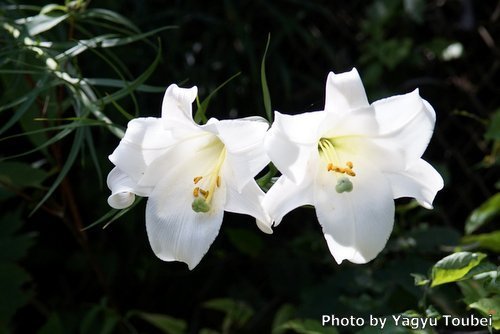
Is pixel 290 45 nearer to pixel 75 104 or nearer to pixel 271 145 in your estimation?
pixel 75 104

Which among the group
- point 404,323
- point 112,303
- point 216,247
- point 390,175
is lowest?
point 216,247

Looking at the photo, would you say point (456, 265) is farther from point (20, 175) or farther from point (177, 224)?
point (20, 175)

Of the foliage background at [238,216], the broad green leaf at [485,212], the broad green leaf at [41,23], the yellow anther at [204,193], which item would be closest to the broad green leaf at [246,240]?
the foliage background at [238,216]

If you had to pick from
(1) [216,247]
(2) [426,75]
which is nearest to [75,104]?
(1) [216,247]

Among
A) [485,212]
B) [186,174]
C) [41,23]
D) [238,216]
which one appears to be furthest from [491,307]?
[238,216]

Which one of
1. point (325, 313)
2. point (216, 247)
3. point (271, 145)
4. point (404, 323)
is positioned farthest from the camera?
point (216, 247)

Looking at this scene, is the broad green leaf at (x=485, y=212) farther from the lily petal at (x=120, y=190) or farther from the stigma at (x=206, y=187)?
the lily petal at (x=120, y=190)

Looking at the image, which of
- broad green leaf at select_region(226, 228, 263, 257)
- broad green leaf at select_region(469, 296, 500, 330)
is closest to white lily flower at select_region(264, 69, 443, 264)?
broad green leaf at select_region(469, 296, 500, 330)
